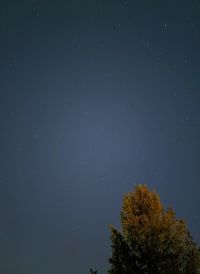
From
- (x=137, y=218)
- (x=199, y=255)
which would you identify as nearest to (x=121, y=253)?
(x=137, y=218)

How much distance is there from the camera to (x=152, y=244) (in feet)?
41.1

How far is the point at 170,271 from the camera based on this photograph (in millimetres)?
12359

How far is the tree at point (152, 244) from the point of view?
1243 centimetres

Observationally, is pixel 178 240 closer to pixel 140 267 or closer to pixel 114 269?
pixel 140 267

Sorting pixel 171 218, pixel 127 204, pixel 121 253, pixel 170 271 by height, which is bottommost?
pixel 170 271

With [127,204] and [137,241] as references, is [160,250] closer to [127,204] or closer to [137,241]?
[137,241]

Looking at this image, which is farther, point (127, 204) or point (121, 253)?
point (127, 204)

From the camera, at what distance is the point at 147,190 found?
1371 centimetres

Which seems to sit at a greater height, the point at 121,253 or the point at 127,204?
the point at 127,204

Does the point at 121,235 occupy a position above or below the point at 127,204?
below

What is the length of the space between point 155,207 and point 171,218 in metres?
0.74

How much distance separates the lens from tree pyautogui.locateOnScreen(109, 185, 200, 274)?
12.4 metres

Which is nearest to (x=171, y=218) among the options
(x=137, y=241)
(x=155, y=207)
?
(x=155, y=207)

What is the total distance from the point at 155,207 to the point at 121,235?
1.75 m
